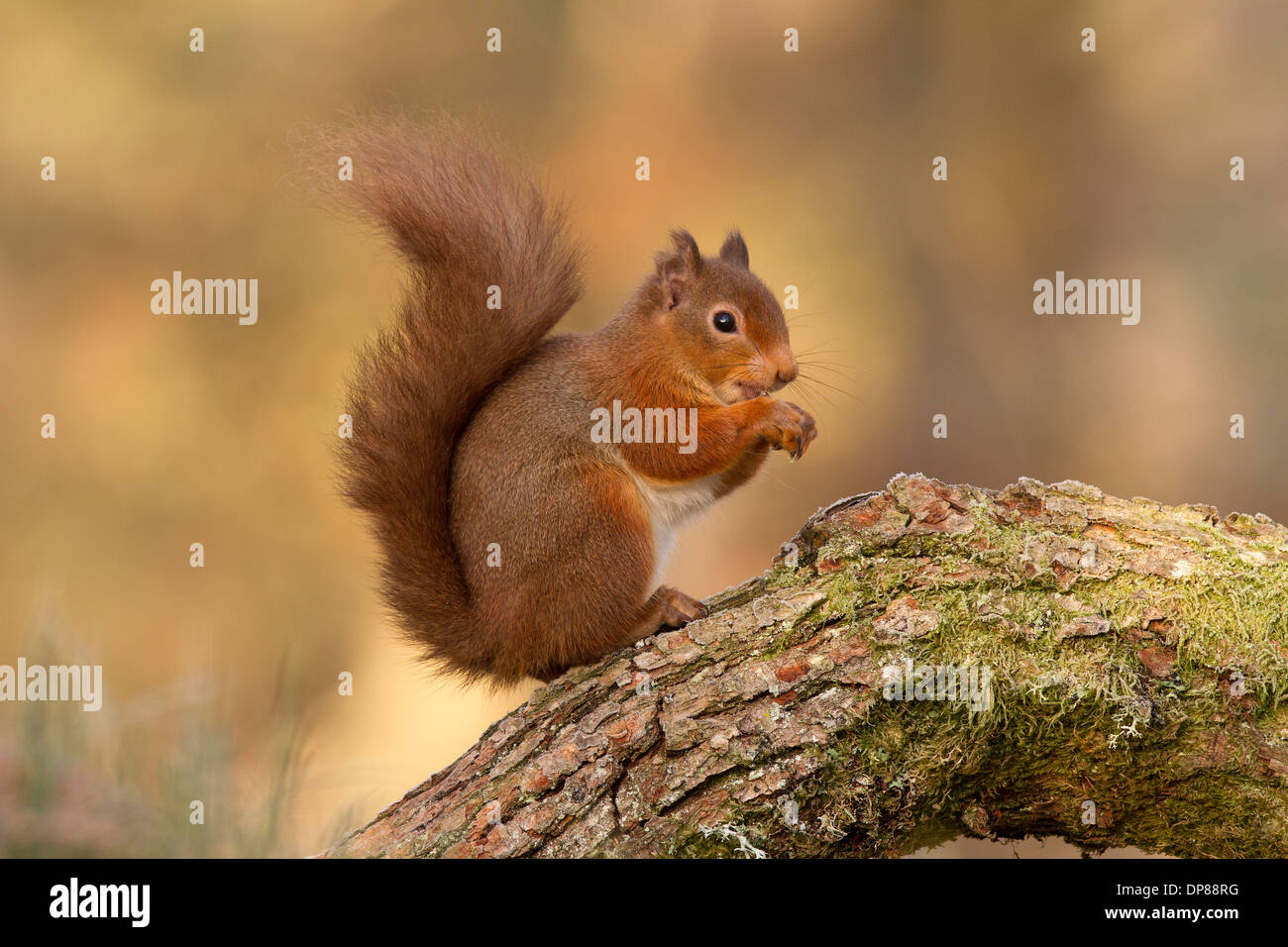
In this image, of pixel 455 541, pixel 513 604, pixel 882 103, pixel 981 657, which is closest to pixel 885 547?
pixel 981 657

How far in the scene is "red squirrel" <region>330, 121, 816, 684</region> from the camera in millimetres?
1949

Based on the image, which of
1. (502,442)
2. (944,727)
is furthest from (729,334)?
(944,727)

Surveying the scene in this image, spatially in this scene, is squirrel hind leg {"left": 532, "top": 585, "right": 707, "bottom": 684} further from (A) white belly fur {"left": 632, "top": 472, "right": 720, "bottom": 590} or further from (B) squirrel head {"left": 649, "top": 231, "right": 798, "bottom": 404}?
(B) squirrel head {"left": 649, "top": 231, "right": 798, "bottom": 404}

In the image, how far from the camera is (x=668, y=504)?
214 cm

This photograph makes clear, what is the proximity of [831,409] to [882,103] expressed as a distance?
148 centimetres

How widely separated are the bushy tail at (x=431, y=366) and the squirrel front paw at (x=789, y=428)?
0.53 metres

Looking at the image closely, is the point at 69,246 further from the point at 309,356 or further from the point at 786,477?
the point at 786,477

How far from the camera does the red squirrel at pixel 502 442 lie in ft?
6.40

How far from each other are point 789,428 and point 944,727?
620mm

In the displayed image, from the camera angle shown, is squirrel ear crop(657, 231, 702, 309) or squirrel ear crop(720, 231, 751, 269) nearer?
squirrel ear crop(657, 231, 702, 309)

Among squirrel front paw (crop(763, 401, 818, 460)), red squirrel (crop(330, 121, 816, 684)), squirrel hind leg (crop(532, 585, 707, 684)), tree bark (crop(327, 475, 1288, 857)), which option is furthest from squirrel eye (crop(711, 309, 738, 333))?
tree bark (crop(327, 475, 1288, 857))

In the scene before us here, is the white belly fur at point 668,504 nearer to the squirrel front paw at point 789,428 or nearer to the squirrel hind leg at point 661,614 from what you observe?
the squirrel hind leg at point 661,614

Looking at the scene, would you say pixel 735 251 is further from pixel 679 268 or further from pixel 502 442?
pixel 502 442

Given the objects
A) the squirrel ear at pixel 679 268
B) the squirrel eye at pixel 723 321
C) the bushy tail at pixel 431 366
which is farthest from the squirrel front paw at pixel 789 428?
the bushy tail at pixel 431 366
